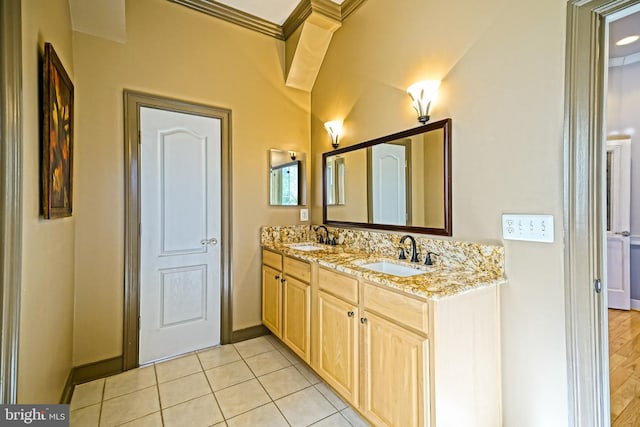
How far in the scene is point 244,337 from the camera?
2.79m

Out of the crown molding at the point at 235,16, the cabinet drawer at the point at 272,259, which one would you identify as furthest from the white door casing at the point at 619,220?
the crown molding at the point at 235,16

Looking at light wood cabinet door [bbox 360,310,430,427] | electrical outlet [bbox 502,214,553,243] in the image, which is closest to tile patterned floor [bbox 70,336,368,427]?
light wood cabinet door [bbox 360,310,430,427]

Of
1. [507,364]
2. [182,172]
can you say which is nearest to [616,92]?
[507,364]

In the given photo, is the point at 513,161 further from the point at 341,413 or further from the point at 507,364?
the point at 341,413

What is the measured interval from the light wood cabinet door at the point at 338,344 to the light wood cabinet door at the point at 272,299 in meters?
0.62

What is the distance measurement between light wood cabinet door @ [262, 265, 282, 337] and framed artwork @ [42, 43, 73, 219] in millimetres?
1527

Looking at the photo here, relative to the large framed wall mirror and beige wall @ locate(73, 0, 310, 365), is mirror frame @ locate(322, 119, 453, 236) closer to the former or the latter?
the large framed wall mirror

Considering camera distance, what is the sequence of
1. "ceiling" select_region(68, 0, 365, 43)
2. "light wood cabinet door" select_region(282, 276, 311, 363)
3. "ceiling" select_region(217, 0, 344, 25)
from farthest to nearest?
1. "ceiling" select_region(217, 0, 344, 25)
2. "light wood cabinet door" select_region(282, 276, 311, 363)
3. "ceiling" select_region(68, 0, 365, 43)

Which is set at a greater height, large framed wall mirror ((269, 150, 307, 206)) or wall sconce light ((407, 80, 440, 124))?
wall sconce light ((407, 80, 440, 124))

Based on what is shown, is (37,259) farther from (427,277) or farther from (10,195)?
(427,277)

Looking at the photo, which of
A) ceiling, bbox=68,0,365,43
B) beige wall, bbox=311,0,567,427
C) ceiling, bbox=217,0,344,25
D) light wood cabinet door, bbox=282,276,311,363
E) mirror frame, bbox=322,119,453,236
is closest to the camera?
beige wall, bbox=311,0,567,427

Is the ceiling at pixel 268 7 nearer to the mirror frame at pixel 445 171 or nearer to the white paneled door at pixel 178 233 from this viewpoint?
the white paneled door at pixel 178 233

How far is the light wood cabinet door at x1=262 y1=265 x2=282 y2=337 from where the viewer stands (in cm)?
252
